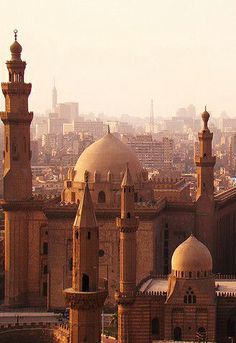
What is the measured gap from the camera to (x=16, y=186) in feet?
137

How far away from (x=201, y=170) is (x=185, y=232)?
2575 millimetres

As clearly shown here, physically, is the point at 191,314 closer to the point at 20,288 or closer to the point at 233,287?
the point at 233,287

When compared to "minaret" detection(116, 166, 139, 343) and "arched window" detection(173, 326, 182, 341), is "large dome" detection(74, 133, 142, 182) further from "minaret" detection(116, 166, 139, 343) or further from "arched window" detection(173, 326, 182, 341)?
"arched window" detection(173, 326, 182, 341)

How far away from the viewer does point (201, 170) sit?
136 feet

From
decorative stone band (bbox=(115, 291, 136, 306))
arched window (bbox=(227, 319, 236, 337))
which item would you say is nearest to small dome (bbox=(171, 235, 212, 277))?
decorative stone band (bbox=(115, 291, 136, 306))

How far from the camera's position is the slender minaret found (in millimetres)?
41500

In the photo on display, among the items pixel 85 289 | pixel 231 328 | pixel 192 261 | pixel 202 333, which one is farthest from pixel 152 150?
pixel 85 289

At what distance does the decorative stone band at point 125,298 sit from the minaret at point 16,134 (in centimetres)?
1013

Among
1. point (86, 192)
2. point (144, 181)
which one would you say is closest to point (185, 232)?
point (144, 181)

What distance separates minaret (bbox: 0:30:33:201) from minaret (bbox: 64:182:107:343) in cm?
1636

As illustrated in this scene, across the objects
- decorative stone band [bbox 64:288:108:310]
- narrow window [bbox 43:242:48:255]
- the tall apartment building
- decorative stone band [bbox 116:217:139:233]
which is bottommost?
decorative stone band [bbox 64:288:108:310]

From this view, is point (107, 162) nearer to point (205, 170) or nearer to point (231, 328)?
point (205, 170)

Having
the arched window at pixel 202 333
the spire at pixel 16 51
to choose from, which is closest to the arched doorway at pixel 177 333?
the arched window at pixel 202 333

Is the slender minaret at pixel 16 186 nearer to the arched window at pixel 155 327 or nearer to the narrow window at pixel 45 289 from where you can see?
the narrow window at pixel 45 289
